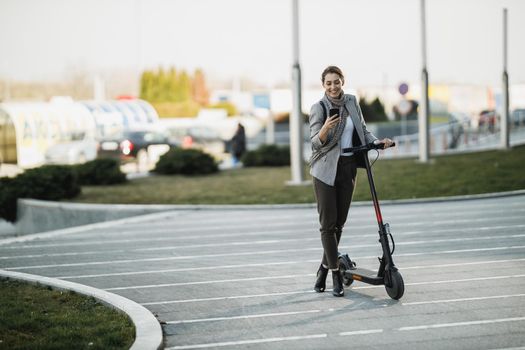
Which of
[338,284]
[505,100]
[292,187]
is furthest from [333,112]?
[505,100]

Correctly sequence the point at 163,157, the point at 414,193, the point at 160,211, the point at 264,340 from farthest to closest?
1. the point at 163,157
2. the point at 414,193
3. the point at 160,211
4. the point at 264,340

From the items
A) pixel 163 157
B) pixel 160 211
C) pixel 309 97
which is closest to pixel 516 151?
pixel 163 157

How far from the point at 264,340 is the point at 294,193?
12.1m

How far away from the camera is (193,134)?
140 ft

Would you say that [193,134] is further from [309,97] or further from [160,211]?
[160,211]

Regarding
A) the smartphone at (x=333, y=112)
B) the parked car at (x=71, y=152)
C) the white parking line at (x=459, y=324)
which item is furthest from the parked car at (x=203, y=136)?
the white parking line at (x=459, y=324)

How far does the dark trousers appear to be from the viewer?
7173mm

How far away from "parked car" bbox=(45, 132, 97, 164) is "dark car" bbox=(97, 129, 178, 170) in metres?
0.50

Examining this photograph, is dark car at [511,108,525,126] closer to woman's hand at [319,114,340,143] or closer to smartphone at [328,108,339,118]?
smartphone at [328,108,339,118]

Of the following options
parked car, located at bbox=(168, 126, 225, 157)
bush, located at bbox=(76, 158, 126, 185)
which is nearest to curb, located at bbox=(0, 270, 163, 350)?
bush, located at bbox=(76, 158, 126, 185)

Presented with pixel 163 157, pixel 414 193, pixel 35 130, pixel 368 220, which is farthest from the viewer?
pixel 35 130

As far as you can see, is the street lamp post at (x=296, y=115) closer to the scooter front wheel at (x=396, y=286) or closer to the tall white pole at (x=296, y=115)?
the tall white pole at (x=296, y=115)

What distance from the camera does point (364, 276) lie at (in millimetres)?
7164

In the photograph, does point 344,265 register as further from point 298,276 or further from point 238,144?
point 238,144
